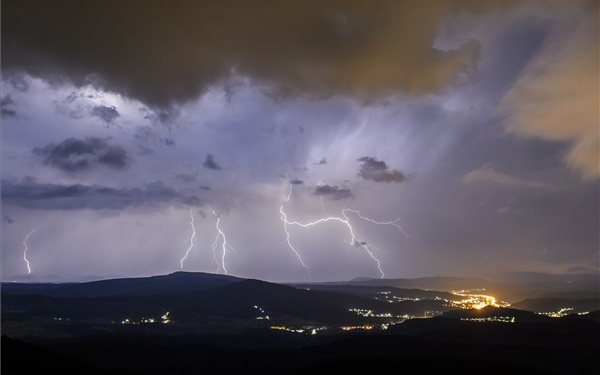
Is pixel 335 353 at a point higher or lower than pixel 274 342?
higher

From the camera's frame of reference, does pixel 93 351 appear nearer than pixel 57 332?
Yes

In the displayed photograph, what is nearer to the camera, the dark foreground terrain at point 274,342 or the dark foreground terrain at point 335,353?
the dark foreground terrain at point 335,353

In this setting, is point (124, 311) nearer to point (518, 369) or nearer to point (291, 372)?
point (291, 372)

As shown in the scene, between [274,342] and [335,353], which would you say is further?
[274,342]

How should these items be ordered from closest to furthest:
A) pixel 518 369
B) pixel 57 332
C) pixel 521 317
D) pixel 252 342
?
pixel 518 369 → pixel 252 342 → pixel 57 332 → pixel 521 317

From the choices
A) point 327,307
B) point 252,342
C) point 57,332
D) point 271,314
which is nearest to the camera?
point 252,342

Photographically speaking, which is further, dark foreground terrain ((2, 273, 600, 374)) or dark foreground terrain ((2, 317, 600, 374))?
dark foreground terrain ((2, 273, 600, 374))

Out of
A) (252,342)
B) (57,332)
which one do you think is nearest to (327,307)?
(252,342)

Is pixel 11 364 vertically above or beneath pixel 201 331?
above
